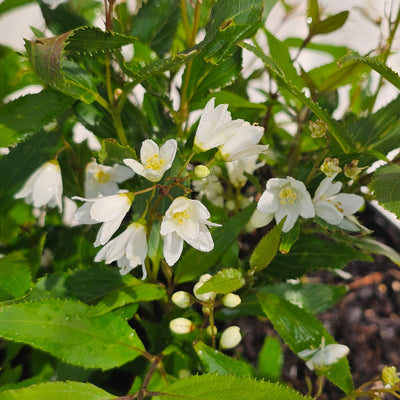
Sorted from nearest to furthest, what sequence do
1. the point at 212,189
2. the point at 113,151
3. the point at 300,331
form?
1. the point at 113,151
2. the point at 300,331
3. the point at 212,189

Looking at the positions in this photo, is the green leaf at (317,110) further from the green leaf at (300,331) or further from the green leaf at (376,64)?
the green leaf at (300,331)

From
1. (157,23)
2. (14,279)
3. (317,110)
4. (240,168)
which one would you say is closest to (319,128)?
(317,110)

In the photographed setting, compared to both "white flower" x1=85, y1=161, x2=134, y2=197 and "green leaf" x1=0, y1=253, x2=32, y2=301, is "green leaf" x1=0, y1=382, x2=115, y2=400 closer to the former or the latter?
"green leaf" x1=0, y1=253, x2=32, y2=301

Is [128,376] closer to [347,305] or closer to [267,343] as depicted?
[267,343]

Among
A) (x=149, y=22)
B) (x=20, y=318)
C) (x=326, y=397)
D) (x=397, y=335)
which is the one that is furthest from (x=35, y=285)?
(x=397, y=335)

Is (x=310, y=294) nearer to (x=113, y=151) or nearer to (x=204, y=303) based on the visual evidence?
(x=204, y=303)

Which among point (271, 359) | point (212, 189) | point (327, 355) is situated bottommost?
point (271, 359)

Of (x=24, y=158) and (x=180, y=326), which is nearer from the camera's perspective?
(x=180, y=326)
